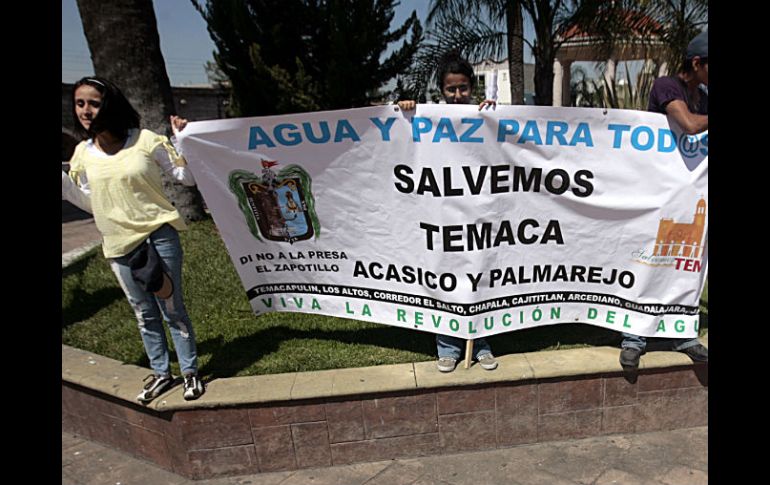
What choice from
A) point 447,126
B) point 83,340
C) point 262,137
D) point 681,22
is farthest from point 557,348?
point 681,22

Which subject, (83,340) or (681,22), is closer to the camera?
(83,340)

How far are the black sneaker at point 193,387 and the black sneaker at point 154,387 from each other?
151 mm

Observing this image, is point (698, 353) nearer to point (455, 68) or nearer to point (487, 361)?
point (487, 361)

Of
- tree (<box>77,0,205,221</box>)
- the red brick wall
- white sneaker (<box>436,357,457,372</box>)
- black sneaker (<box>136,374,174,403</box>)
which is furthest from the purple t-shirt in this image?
tree (<box>77,0,205,221</box>)

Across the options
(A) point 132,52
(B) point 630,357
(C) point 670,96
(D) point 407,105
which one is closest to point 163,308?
(D) point 407,105

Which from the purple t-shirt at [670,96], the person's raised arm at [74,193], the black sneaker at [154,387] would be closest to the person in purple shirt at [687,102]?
the purple t-shirt at [670,96]

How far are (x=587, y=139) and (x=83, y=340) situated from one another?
12.1 feet

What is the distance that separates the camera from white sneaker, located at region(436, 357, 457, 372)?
316 cm

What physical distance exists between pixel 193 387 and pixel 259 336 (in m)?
0.92

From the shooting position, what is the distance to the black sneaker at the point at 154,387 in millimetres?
3068

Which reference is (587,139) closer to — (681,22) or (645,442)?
(645,442)

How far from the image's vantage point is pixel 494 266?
3182 mm

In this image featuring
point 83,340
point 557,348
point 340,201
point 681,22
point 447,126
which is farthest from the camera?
point 681,22

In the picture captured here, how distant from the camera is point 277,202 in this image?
3.26 m
